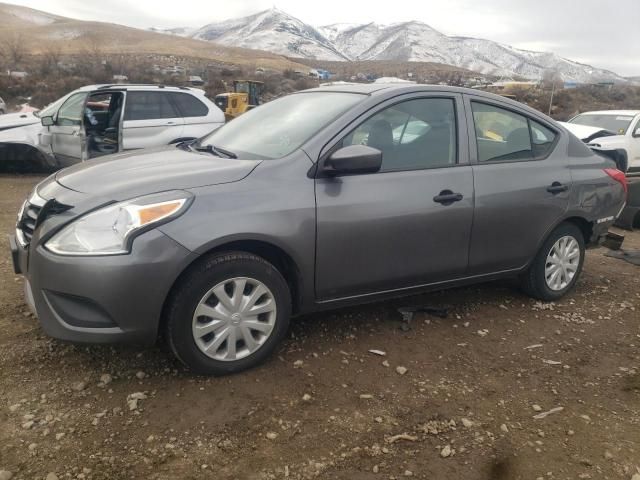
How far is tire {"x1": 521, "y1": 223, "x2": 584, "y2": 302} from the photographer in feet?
14.1

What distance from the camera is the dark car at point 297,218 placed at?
2725 millimetres

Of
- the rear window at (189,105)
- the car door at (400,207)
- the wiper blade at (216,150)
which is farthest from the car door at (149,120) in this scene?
the car door at (400,207)

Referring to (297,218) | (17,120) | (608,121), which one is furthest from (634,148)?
(17,120)

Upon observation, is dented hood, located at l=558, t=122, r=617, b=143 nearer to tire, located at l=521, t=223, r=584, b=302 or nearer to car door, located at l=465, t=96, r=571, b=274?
tire, located at l=521, t=223, r=584, b=302

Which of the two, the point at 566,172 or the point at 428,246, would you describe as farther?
the point at 566,172

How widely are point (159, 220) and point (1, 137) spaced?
7.98 meters

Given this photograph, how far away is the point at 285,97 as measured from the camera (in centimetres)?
421

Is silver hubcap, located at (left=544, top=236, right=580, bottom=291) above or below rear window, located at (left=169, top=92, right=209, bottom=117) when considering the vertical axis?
below

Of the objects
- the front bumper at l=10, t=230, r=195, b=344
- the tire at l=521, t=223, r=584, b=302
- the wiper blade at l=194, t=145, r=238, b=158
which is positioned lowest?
the tire at l=521, t=223, r=584, b=302

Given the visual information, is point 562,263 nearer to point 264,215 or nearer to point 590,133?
point 264,215

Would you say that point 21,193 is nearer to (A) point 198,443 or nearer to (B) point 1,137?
(B) point 1,137

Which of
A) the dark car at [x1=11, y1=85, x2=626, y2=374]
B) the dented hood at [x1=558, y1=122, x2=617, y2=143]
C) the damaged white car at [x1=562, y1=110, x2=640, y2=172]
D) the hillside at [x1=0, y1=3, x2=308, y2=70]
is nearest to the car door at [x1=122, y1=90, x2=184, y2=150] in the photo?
the dark car at [x1=11, y1=85, x2=626, y2=374]

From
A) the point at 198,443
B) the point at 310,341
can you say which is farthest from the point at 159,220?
the point at 310,341

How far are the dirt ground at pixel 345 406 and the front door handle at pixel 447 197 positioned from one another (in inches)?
37.4
